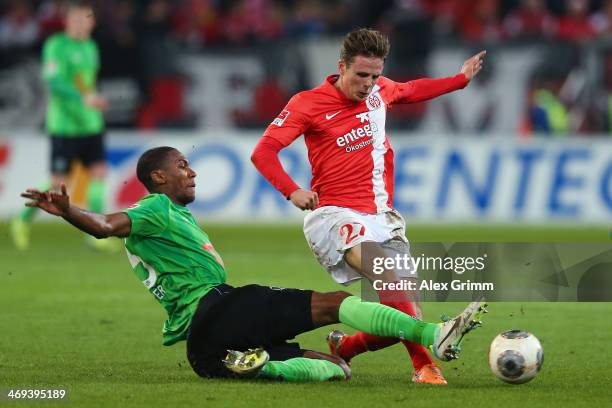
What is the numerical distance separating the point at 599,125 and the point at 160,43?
7130 mm

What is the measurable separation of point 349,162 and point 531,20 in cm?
1550

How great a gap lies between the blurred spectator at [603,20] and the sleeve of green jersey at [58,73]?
421 inches

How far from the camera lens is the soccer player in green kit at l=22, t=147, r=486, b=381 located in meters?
6.42

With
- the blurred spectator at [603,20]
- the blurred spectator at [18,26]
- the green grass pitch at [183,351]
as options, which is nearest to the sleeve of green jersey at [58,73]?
the green grass pitch at [183,351]

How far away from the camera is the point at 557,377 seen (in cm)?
692

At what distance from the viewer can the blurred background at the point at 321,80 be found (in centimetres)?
1822

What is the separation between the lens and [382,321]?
6.36 meters

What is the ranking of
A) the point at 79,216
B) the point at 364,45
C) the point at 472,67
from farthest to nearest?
1. the point at 472,67
2. the point at 364,45
3. the point at 79,216

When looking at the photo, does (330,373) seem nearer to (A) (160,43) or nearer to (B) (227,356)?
(B) (227,356)

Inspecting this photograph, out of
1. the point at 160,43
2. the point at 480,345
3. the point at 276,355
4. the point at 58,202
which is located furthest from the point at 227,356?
the point at 160,43

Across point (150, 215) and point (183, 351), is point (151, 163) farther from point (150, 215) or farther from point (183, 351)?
point (183, 351)

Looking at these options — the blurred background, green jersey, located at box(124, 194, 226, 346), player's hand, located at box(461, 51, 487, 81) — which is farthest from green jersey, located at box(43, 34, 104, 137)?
green jersey, located at box(124, 194, 226, 346)

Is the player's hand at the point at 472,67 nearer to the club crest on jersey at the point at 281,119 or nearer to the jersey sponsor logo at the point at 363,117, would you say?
the jersey sponsor logo at the point at 363,117

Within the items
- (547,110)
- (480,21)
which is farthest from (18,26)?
(547,110)
